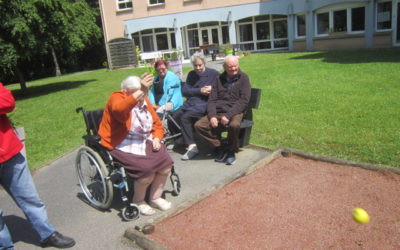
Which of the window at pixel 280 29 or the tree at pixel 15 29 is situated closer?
the tree at pixel 15 29

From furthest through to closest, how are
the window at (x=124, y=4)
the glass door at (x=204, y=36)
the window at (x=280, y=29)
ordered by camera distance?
the glass door at (x=204, y=36) → the window at (x=124, y=4) → the window at (x=280, y=29)

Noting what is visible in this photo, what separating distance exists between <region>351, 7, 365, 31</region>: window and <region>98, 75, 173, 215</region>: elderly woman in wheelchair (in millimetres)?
19861

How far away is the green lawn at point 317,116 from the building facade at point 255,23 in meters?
7.81

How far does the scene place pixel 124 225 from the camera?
13.0 feet

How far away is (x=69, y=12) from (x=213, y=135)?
14348 mm

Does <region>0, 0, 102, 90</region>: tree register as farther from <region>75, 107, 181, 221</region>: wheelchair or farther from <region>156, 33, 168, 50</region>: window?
<region>75, 107, 181, 221</region>: wheelchair

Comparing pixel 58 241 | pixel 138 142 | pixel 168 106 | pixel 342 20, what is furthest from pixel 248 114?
pixel 342 20

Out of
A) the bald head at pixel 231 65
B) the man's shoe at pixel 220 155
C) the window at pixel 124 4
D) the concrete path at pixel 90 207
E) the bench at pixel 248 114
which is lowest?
the concrete path at pixel 90 207

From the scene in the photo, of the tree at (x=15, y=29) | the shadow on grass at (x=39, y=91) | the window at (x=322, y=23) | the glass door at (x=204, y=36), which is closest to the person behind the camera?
the tree at (x=15, y=29)

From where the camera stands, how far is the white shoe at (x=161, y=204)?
163 inches

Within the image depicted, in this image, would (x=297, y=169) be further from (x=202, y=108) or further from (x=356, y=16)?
(x=356, y=16)

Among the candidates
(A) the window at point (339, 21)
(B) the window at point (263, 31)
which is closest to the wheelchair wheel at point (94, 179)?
(A) the window at point (339, 21)

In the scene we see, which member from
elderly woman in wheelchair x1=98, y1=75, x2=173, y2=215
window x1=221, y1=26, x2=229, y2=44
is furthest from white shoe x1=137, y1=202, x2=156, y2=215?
window x1=221, y1=26, x2=229, y2=44

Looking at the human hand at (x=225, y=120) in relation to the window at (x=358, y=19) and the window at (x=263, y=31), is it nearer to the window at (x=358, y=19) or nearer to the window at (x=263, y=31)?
the window at (x=358, y=19)
